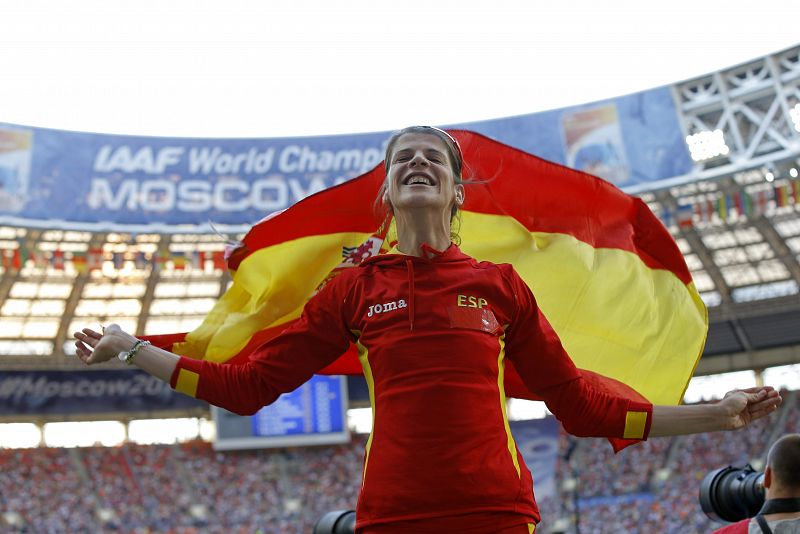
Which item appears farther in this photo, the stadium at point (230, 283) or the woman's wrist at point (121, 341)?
the stadium at point (230, 283)

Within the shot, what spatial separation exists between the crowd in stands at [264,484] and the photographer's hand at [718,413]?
2424 centimetres

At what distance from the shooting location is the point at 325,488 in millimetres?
28688

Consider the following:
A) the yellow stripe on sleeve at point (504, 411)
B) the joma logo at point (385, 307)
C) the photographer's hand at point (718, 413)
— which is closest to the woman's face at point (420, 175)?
the joma logo at point (385, 307)

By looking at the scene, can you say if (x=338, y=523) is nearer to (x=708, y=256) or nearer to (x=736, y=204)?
(x=736, y=204)

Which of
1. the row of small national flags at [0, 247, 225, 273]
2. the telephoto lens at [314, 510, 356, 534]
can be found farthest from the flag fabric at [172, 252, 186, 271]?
the telephoto lens at [314, 510, 356, 534]

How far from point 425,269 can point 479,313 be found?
20cm

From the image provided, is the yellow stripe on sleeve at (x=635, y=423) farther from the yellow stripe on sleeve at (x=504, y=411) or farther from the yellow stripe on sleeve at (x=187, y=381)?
the yellow stripe on sleeve at (x=187, y=381)

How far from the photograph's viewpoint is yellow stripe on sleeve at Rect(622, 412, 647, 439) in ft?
7.99

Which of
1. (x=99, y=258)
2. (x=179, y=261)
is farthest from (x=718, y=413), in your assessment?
(x=99, y=258)

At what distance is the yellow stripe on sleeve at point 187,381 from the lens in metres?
2.43

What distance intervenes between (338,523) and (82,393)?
27429 millimetres

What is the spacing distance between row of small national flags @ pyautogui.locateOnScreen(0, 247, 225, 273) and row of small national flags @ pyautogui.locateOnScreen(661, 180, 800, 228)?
11716 millimetres

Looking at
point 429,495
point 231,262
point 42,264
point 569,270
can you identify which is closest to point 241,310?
point 231,262

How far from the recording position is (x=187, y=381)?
7.98 feet
